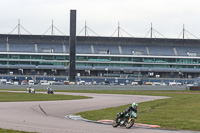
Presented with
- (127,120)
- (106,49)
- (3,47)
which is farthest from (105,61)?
(127,120)

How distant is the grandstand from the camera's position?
13812cm

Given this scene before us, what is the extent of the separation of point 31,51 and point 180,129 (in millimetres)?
120191

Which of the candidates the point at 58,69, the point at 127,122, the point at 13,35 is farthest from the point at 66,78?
the point at 127,122

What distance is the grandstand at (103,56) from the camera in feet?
453

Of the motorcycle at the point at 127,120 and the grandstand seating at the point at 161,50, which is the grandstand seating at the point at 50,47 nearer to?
the grandstand seating at the point at 161,50

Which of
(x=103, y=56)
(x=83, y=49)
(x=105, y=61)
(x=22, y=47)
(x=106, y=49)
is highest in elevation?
(x=22, y=47)

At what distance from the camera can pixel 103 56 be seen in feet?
459

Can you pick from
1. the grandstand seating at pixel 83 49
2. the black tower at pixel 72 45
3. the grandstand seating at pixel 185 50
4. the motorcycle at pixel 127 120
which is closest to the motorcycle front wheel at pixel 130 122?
the motorcycle at pixel 127 120

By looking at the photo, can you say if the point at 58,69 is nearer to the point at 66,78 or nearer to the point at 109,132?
the point at 66,78

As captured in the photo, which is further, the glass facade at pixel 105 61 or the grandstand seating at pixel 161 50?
the grandstand seating at pixel 161 50

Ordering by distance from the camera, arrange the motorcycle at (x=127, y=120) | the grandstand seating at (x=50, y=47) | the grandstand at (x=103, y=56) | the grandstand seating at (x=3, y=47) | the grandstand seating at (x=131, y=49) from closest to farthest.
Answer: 1. the motorcycle at (x=127, y=120)
2. the grandstand at (x=103, y=56)
3. the grandstand seating at (x=3, y=47)
4. the grandstand seating at (x=50, y=47)
5. the grandstand seating at (x=131, y=49)

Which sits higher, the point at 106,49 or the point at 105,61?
the point at 106,49

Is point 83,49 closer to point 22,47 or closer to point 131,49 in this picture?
point 131,49

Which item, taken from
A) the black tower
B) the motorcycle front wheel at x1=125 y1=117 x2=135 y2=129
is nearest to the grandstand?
the black tower
